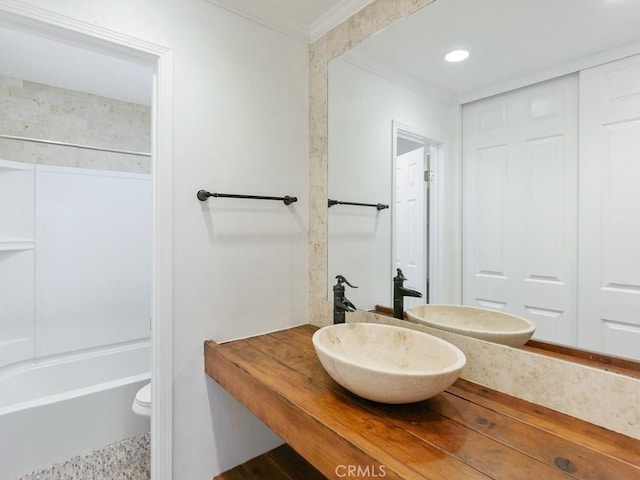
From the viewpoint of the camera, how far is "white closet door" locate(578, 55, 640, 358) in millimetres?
867

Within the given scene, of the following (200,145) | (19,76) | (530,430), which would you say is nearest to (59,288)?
(19,76)

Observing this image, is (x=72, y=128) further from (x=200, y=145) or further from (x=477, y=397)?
(x=477, y=397)

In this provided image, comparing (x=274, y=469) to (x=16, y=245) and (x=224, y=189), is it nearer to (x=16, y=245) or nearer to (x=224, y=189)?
(x=224, y=189)

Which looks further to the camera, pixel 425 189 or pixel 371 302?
pixel 371 302

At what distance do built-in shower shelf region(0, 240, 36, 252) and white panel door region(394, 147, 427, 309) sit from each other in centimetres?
254

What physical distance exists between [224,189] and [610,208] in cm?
142

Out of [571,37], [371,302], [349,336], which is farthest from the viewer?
[371,302]

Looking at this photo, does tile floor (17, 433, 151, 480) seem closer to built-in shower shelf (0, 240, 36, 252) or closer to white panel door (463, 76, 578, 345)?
built-in shower shelf (0, 240, 36, 252)

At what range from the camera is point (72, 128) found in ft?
8.47

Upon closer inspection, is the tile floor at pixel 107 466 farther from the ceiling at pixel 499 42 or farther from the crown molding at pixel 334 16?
the crown molding at pixel 334 16

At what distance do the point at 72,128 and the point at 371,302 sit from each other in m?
2.69

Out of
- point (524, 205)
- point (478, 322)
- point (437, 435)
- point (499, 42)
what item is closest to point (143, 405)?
point (437, 435)

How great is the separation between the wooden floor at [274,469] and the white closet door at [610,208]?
4.46 feet

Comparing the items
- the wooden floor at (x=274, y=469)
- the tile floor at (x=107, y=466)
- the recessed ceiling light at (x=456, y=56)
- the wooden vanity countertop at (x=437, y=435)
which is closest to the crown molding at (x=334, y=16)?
the recessed ceiling light at (x=456, y=56)
